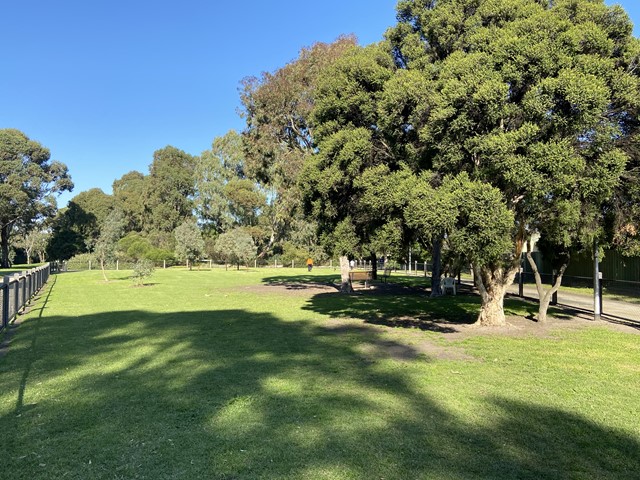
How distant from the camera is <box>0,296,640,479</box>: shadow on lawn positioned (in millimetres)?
3672

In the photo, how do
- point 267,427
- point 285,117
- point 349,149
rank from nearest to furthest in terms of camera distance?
point 267,427, point 349,149, point 285,117

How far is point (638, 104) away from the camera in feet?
26.1

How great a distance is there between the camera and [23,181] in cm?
5138

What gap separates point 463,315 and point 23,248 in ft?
250

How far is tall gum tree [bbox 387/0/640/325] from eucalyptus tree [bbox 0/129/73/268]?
53.8 metres

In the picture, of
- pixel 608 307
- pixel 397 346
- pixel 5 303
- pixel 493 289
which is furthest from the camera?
pixel 608 307

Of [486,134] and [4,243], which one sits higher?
[486,134]

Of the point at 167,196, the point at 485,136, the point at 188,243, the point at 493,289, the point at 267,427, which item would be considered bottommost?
the point at 267,427

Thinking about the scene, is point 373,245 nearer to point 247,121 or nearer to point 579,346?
point 579,346

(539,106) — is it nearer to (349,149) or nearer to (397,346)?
(349,149)

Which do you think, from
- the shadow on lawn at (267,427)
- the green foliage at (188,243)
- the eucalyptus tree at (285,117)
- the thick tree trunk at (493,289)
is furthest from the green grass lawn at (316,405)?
the green foliage at (188,243)

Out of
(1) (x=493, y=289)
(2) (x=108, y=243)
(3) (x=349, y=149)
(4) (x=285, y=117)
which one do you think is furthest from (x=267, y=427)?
(2) (x=108, y=243)

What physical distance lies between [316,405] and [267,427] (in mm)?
831

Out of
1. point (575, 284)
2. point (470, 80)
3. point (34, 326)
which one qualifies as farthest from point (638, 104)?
point (575, 284)
